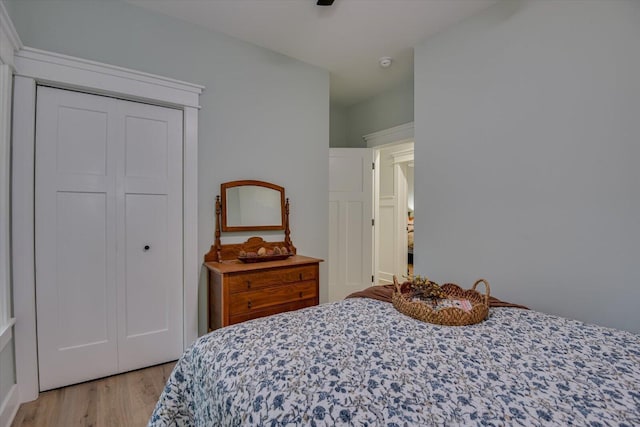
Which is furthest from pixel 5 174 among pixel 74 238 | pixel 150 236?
pixel 150 236

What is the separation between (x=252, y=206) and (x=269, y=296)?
834mm

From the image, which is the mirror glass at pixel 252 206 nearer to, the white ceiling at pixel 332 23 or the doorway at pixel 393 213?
the white ceiling at pixel 332 23

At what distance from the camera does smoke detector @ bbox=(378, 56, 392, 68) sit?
10.1 feet

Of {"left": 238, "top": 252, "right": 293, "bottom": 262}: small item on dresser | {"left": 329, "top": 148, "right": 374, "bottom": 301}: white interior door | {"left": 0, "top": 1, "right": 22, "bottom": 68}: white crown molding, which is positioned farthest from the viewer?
{"left": 329, "top": 148, "right": 374, "bottom": 301}: white interior door

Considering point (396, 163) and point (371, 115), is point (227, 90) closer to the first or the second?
point (371, 115)

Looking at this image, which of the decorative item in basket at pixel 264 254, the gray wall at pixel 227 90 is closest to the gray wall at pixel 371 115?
the gray wall at pixel 227 90

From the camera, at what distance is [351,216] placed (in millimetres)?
3889

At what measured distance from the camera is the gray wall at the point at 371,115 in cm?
366

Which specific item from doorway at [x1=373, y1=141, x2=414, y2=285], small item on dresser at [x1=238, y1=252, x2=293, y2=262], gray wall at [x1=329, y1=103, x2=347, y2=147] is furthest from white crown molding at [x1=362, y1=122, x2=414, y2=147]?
small item on dresser at [x1=238, y1=252, x2=293, y2=262]

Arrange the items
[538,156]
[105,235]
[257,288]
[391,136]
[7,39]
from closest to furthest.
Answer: [7,39]
[538,156]
[105,235]
[257,288]
[391,136]

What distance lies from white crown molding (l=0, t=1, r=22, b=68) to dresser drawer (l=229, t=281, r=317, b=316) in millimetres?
1904

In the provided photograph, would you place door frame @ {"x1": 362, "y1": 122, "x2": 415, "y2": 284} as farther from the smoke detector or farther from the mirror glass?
the mirror glass

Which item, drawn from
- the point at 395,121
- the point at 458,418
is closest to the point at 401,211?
the point at 395,121

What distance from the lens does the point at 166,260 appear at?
2449 mm
